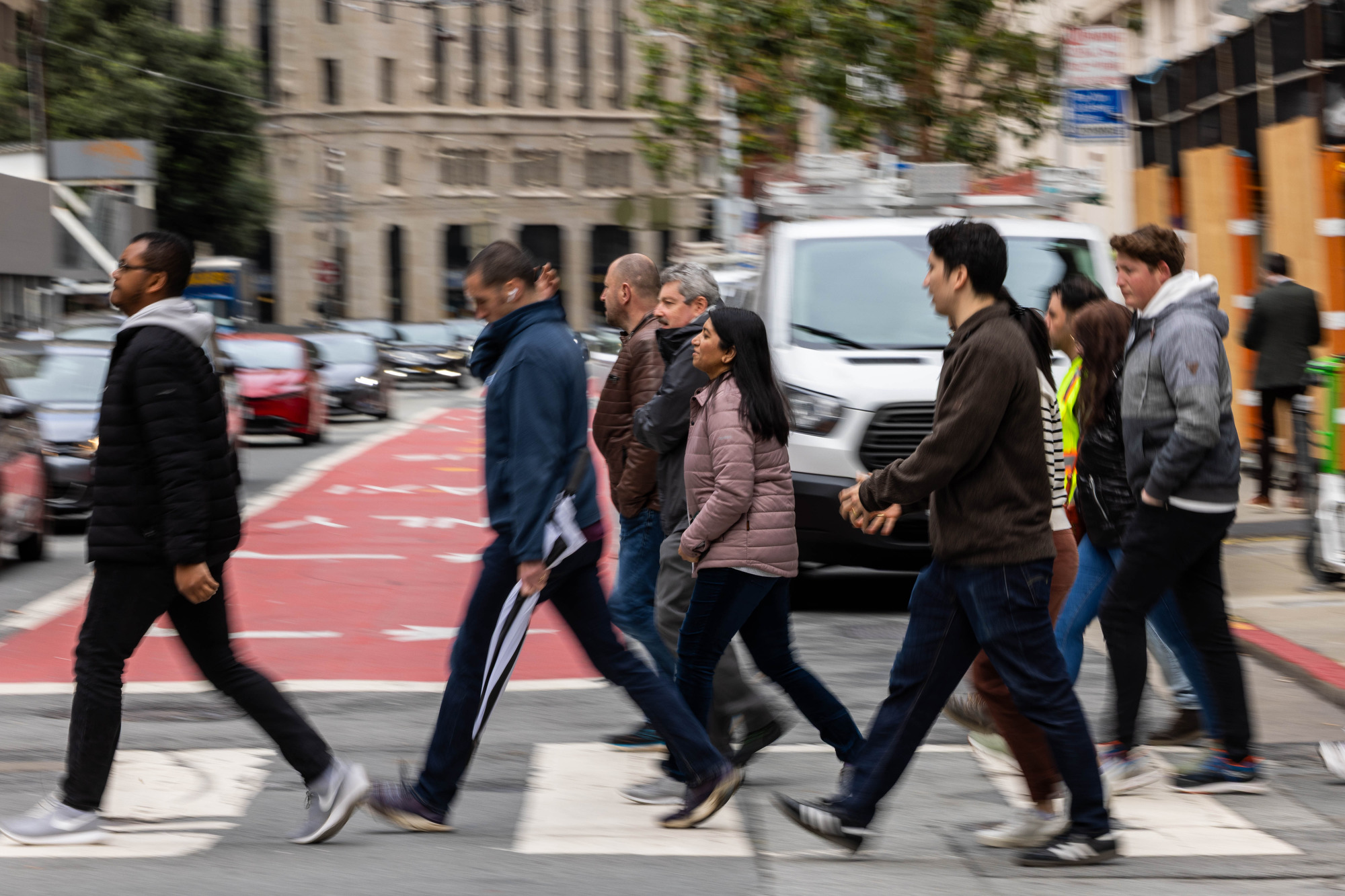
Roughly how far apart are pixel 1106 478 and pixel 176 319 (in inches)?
124

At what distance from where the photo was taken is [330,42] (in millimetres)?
91625

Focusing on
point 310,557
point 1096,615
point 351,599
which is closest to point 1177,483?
point 1096,615

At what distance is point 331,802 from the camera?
17.8 ft

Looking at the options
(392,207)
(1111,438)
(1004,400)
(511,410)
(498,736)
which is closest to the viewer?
(1004,400)

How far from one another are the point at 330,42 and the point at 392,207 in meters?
8.96

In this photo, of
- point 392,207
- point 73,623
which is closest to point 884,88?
point 73,623

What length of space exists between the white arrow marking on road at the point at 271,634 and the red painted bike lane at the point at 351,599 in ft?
0.05

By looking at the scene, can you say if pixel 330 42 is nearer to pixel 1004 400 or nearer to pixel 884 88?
pixel 884 88

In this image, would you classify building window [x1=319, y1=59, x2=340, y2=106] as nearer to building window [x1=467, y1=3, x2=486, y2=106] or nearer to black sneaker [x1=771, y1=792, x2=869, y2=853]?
building window [x1=467, y1=3, x2=486, y2=106]

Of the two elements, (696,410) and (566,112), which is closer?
(696,410)

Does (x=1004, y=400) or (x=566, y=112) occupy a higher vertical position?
(x=566, y=112)

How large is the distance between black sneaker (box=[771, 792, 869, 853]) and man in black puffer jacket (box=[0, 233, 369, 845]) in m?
1.31

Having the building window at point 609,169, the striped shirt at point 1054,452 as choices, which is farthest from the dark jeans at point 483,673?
the building window at point 609,169

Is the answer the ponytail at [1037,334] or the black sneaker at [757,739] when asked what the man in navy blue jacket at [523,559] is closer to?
the black sneaker at [757,739]
